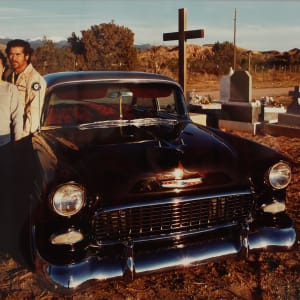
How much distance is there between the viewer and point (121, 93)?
12.0ft

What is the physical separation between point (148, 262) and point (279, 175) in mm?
1114

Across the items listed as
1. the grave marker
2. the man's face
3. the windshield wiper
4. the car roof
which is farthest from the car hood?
the grave marker

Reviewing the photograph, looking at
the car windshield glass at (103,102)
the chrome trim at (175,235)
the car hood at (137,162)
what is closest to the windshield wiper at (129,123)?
the car windshield glass at (103,102)

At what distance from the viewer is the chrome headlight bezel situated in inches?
96.1

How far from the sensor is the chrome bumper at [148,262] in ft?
7.98

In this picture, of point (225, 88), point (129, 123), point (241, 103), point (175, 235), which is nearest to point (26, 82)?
point (129, 123)

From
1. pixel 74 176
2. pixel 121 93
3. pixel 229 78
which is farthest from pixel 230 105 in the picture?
pixel 74 176

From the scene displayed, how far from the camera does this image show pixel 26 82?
346 cm

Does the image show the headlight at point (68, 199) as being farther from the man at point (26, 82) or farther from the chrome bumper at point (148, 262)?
the man at point (26, 82)

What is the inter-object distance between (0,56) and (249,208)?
2.16m

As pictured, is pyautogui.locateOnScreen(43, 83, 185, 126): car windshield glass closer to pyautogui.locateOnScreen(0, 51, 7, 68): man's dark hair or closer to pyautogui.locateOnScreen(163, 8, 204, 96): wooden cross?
pyautogui.locateOnScreen(0, 51, 7, 68): man's dark hair

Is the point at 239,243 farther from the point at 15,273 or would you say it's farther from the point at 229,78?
the point at 229,78

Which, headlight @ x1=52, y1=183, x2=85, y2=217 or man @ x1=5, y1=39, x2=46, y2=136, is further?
man @ x1=5, y1=39, x2=46, y2=136

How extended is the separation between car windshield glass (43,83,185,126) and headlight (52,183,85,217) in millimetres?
1046
